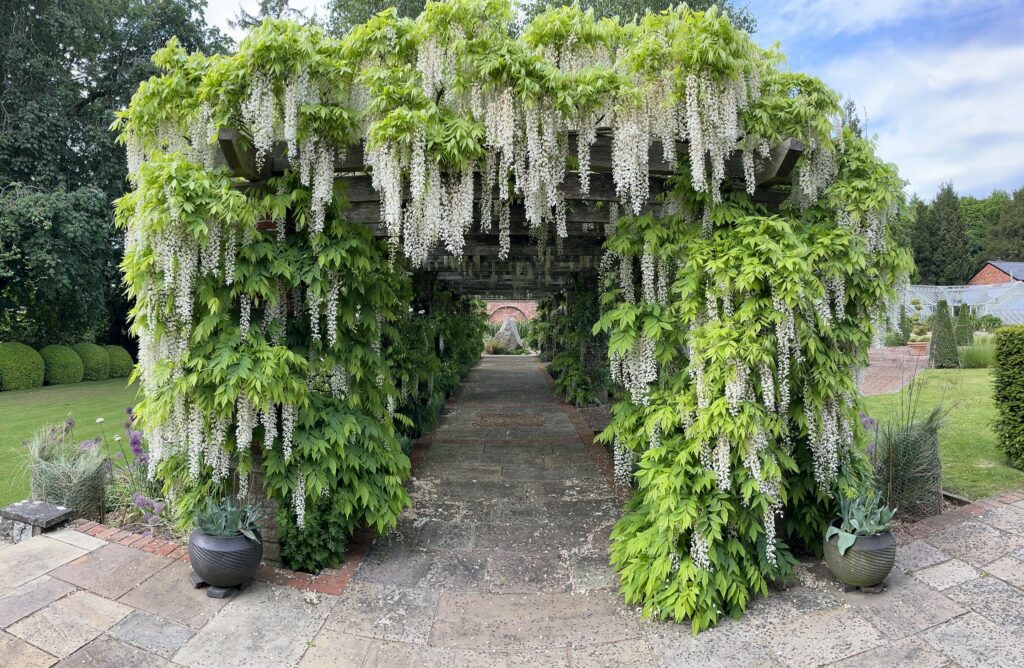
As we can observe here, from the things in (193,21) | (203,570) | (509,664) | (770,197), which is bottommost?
(509,664)

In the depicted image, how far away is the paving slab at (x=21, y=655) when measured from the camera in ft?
8.16

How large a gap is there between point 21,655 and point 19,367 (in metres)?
12.8

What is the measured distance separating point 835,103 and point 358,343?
323cm

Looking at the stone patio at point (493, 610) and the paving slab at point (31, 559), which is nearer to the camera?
the stone patio at point (493, 610)

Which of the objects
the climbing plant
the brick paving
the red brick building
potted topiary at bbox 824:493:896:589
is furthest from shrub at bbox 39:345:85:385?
the red brick building

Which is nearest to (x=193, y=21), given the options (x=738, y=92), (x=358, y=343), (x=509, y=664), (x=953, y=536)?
(x=358, y=343)

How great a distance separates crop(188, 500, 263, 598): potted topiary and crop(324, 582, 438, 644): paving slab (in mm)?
564

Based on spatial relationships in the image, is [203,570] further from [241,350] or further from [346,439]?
[241,350]

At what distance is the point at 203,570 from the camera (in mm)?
3004

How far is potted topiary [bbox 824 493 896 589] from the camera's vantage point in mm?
2941

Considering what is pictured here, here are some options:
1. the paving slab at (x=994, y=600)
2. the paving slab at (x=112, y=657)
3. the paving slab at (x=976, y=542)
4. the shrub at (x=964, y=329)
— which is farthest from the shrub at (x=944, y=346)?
the paving slab at (x=112, y=657)

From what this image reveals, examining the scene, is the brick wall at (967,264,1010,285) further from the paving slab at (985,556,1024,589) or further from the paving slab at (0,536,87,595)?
the paving slab at (0,536,87,595)

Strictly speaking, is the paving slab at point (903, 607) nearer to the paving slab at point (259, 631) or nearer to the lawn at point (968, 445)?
the lawn at point (968, 445)

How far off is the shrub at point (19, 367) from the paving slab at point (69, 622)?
1220 centimetres
